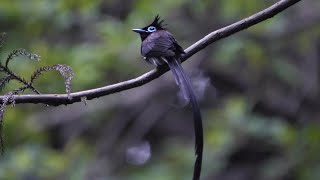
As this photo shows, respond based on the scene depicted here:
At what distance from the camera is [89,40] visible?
637 centimetres

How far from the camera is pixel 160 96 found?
6.16 meters

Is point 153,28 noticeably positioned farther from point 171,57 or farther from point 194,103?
point 194,103

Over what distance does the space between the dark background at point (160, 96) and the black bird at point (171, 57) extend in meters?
2.29

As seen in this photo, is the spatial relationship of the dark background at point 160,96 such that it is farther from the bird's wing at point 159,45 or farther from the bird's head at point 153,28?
the bird's wing at point 159,45

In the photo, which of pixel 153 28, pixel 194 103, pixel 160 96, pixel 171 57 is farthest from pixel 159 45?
pixel 160 96

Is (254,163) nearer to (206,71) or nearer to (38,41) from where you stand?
(206,71)

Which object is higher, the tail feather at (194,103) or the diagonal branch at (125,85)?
the diagonal branch at (125,85)

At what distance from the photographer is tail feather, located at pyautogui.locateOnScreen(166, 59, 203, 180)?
194 cm

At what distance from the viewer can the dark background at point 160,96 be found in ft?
18.1

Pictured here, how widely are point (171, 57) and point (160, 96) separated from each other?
3.48 m

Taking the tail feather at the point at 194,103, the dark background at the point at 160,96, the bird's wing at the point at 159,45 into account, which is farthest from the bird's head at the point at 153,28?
the dark background at the point at 160,96

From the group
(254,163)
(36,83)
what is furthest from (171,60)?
(254,163)

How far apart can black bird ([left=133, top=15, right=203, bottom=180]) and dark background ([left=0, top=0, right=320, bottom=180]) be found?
7.52ft

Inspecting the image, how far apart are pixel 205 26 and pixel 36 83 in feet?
5.49
